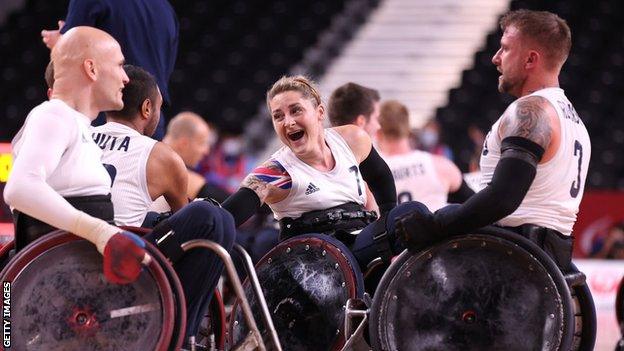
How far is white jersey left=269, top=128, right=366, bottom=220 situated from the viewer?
4625 millimetres

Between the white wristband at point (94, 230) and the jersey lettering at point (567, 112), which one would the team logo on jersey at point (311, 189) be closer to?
the jersey lettering at point (567, 112)

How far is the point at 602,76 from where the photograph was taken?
47.5 feet

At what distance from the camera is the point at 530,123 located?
3.75m

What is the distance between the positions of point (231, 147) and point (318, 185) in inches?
382

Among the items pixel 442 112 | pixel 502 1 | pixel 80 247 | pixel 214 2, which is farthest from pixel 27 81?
pixel 80 247

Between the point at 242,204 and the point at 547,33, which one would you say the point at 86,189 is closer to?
the point at 242,204

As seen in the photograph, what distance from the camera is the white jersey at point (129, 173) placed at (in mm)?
4301

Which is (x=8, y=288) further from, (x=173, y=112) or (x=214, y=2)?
(x=214, y=2)

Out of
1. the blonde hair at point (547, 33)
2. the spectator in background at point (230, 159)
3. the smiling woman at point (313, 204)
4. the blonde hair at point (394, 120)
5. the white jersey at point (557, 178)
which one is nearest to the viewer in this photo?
the white jersey at point (557, 178)

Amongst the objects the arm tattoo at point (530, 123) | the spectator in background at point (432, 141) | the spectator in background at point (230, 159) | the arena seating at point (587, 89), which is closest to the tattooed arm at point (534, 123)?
the arm tattoo at point (530, 123)

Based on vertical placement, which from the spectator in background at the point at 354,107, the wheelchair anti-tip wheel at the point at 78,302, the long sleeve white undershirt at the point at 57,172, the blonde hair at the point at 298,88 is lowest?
the spectator in background at the point at 354,107

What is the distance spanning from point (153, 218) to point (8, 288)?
48.0 inches

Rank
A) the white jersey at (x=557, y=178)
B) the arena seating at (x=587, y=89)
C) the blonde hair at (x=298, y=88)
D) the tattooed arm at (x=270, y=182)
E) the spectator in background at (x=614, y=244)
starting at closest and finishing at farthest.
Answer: the white jersey at (x=557, y=178) → the tattooed arm at (x=270, y=182) → the blonde hair at (x=298, y=88) → the spectator in background at (x=614, y=244) → the arena seating at (x=587, y=89)

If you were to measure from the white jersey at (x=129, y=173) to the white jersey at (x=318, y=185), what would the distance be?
0.58 m
